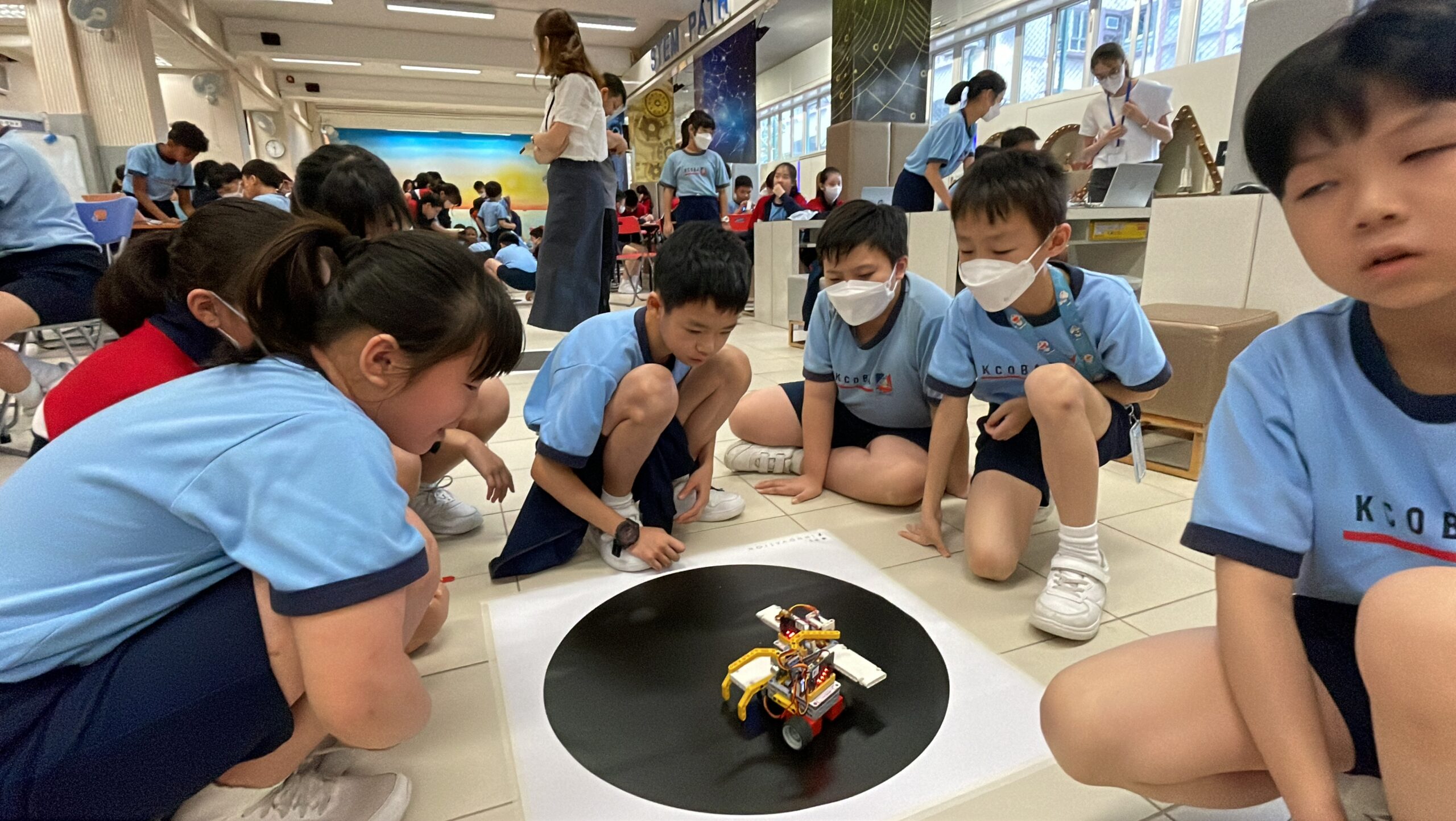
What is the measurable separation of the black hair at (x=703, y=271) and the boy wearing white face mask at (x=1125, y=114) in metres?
3.48

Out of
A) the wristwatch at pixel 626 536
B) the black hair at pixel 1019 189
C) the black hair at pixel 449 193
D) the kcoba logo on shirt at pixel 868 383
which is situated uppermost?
the black hair at pixel 449 193

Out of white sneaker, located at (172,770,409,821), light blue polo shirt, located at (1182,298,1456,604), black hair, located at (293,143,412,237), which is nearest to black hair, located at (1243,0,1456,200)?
light blue polo shirt, located at (1182,298,1456,604)

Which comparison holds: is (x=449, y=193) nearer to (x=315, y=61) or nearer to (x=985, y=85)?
(x=315, y=61)

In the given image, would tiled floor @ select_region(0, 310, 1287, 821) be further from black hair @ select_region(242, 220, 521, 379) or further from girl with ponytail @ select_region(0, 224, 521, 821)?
black hair @ select_region(242, 220, 521, 379)

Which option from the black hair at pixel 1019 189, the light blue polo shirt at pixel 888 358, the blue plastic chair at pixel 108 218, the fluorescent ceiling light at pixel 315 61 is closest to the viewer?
the black hair at pixel 1019 189

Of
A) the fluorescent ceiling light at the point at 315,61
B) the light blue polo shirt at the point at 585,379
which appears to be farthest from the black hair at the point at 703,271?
the fluorescent ceiling light at the point at 315,61

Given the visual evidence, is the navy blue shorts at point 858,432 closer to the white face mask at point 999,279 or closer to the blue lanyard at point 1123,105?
the white face mask at point 999,279

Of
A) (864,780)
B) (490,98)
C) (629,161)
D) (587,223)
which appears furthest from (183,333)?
(490,98)

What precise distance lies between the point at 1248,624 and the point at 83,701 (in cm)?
111

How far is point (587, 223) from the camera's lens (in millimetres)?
3141

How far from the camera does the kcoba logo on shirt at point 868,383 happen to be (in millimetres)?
1916

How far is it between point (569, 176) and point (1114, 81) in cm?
307

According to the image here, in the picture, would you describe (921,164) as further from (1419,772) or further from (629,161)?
(629,161)

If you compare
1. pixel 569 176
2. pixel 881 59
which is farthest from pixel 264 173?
pixel 881 59
